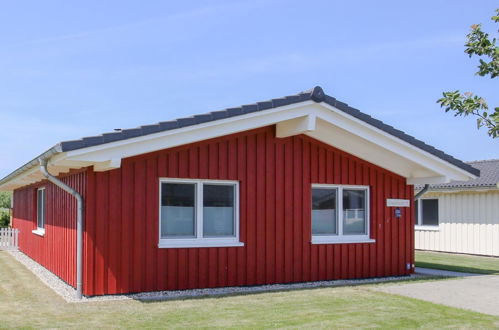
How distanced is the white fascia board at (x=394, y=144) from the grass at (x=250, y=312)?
323 centimetres

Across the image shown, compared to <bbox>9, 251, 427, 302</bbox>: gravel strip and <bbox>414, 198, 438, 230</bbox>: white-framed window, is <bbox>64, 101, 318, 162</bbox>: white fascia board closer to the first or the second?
<bbox>9, 251, 427, 302</bbox>: gravel strip

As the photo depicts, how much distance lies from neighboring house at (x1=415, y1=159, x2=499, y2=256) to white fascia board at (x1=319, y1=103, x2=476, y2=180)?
5.53m

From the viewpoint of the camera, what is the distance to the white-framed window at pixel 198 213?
Result: 10.7m

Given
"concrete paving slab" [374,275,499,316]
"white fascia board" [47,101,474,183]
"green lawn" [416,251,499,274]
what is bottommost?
"green lawn" [416,251,499,274]

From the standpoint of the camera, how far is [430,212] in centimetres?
2112

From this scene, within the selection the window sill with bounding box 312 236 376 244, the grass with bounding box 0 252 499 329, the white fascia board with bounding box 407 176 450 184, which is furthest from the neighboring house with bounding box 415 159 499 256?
the grass with bounding box 0 252 499 329

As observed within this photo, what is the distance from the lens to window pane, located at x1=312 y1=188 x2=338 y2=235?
12.3 m

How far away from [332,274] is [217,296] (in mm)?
3269

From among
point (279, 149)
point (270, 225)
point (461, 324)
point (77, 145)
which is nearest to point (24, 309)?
point (77, 145)

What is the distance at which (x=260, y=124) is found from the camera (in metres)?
10.9

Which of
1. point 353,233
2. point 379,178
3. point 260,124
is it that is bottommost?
point 353,233

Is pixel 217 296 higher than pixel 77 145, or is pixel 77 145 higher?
pixel 77 145

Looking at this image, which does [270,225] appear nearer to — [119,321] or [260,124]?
[260,124]

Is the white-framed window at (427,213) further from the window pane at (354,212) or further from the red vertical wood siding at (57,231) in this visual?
the red vertical wood siding at (57,231)
